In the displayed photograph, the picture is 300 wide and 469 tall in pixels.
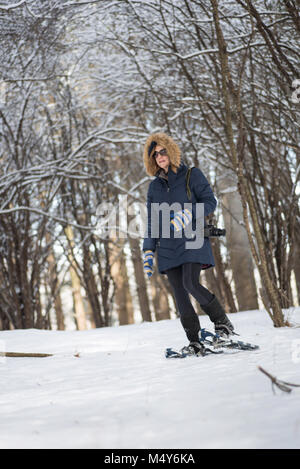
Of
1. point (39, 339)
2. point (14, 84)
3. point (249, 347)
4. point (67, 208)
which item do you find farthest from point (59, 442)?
point (67, 208)

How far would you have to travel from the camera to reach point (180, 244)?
9.29 feet

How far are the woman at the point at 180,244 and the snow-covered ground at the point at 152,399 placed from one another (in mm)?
283

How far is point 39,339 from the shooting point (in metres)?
4.13

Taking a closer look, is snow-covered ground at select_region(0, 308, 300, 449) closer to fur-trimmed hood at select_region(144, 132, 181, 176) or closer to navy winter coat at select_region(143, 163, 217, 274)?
navy winter coat at select_region(143, 163, 217, 274)

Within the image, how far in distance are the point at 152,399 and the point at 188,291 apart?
45.7 inches

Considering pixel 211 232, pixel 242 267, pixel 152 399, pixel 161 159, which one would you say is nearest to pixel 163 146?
pixel 161 159

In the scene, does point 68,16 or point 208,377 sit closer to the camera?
point 208,377

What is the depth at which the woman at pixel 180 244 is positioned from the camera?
2.83 m

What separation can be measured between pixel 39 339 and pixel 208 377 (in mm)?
2425

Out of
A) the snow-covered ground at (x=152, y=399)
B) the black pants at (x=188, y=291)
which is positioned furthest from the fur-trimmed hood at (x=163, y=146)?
the snow-covered ground at (x=152, y=399)

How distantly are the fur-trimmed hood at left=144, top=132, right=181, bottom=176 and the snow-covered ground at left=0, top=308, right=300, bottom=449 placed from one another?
1167 millimetres

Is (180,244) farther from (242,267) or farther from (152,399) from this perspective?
(242,267)

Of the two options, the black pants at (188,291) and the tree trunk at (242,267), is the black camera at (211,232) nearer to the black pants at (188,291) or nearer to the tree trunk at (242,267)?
the black pants at (188,291)
